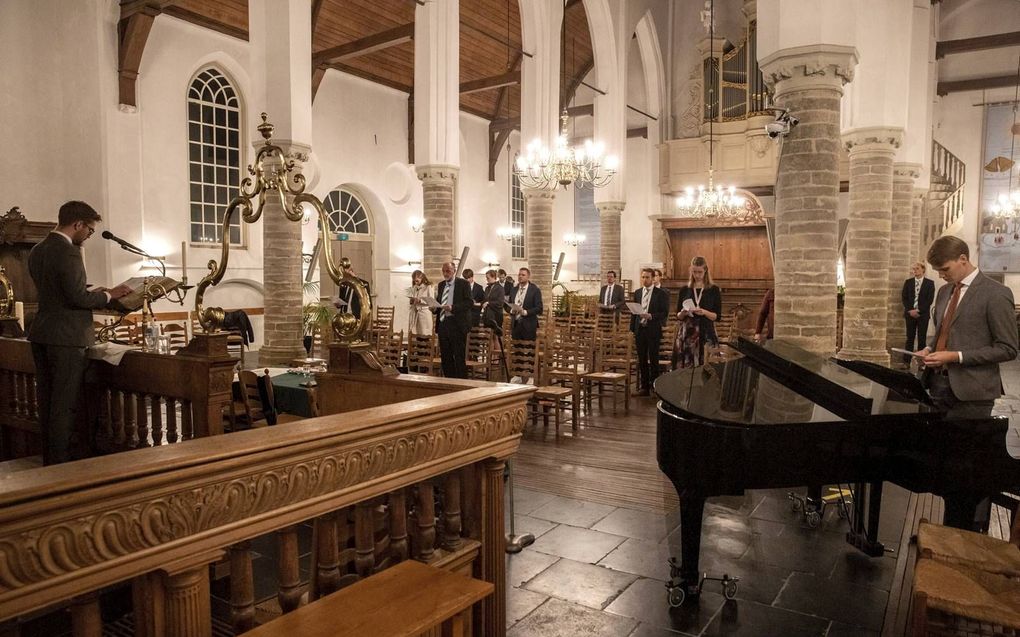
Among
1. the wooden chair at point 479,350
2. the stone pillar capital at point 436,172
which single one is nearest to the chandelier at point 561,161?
the stone pillar capital at point 436,172

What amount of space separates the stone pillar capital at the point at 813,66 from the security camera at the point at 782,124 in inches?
10.4

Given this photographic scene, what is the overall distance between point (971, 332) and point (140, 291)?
419 centimetres

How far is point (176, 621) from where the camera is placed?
1295mm

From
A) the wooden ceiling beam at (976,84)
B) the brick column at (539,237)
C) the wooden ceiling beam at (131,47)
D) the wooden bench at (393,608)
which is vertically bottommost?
the wooden bench at (393,608)

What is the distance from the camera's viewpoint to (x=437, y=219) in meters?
10.6

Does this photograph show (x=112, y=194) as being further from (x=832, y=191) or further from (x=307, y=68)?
(x=832, y=191)

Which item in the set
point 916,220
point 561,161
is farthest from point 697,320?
point 916,220

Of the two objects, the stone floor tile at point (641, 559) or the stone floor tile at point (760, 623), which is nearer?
the stone floor tile at point (760, 623)

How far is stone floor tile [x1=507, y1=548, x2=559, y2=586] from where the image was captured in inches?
124

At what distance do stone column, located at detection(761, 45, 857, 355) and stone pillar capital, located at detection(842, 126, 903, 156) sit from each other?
2651mm

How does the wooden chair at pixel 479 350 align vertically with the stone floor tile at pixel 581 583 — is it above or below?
above

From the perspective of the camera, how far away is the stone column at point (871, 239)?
8484mm

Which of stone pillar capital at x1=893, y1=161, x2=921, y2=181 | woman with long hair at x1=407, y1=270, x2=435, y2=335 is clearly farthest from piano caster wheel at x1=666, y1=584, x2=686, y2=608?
stone pillar capital at x1=893, y1=161, x2=921, y2=181

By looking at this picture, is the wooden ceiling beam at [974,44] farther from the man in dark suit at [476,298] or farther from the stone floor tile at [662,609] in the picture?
the stone floor tile at [662,609]
